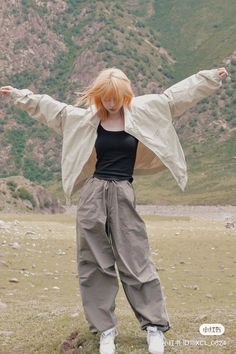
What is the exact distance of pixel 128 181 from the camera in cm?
795

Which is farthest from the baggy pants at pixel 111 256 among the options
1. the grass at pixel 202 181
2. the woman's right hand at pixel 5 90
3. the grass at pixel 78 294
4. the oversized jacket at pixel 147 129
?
the grass at pixel 202 181

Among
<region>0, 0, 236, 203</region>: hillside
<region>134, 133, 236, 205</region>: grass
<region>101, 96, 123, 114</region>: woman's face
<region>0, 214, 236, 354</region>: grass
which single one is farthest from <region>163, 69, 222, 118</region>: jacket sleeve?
<region>0, 0, 236, 203</region>: hillside

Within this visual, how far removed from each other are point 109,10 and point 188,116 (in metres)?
25.9

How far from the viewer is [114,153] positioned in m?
7.83

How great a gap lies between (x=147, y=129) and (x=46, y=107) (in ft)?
3.71

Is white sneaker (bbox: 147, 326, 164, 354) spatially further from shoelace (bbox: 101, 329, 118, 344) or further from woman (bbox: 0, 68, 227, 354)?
shoelace (bbox: 101, 329, 118, 344)

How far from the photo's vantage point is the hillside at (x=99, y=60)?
108m

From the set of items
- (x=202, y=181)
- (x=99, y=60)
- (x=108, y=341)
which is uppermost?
(x=108, y=341)

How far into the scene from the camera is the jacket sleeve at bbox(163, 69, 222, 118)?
7.98 m

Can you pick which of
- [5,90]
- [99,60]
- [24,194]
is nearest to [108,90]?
[5,90]

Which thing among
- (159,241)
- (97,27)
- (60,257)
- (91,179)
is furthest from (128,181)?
(97,27)

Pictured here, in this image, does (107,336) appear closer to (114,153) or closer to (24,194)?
(114,153)

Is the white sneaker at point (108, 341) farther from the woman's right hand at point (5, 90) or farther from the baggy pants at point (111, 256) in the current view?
the woman's right hand at point (5, 90)

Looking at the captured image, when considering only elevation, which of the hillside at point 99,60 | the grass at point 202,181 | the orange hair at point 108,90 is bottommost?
the grass at point 202,181
